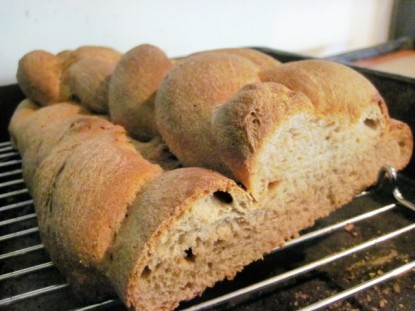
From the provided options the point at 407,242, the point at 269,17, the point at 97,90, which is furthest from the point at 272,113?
the point at 269,17

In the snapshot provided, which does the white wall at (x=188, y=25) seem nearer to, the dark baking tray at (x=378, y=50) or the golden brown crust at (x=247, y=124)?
the dark baking tray at (x=378, y=50)

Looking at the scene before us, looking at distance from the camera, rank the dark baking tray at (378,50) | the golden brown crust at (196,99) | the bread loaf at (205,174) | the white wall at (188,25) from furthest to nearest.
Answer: the dark baking tray at (378,50), the white wall at (188,25), the golden brown crust at (196,99), the bread loaf at (205,174)

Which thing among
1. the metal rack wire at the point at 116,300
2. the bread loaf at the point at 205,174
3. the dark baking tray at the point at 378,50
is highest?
the bread loaf at the point at 205,174

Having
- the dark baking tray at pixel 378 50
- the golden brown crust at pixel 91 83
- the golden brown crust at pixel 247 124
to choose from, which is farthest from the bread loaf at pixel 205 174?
the dark baking tray at pixel 378 50

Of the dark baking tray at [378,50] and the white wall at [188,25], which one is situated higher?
the white wall at [188,25]

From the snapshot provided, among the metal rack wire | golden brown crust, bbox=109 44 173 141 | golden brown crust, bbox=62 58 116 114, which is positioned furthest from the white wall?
golden brown crust, bbox=109 44 173 141

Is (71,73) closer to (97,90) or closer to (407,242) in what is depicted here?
(97,90)
